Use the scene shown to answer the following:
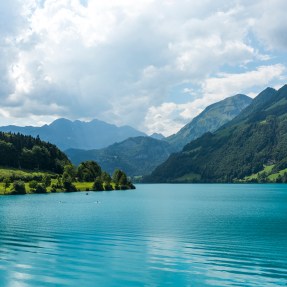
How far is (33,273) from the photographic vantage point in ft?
133

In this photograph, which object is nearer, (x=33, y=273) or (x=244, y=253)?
(x=33, y=273)

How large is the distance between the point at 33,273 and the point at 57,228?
36.2 meters

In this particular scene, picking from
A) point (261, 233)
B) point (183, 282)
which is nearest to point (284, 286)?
point (183, 282)

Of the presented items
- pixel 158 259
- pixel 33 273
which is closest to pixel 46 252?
pixel 33 273

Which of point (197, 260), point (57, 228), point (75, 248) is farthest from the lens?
point (57, 228)

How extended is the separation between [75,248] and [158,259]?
14044mm

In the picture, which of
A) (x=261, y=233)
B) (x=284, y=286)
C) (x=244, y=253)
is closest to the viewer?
(x=284, y=286)

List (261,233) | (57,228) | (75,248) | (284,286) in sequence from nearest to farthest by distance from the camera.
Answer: (284,286) < (75,248) < (261,233) < (57,228)

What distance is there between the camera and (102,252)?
5066 cm

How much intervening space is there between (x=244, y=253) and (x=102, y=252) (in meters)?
19.1

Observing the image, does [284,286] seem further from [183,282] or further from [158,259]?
[158,259]

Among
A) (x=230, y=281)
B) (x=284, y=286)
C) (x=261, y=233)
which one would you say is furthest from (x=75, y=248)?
(x=261, y=233)

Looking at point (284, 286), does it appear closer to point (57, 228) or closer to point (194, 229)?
point (194, 229)

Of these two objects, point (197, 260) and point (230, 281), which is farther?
point (197, 260)
